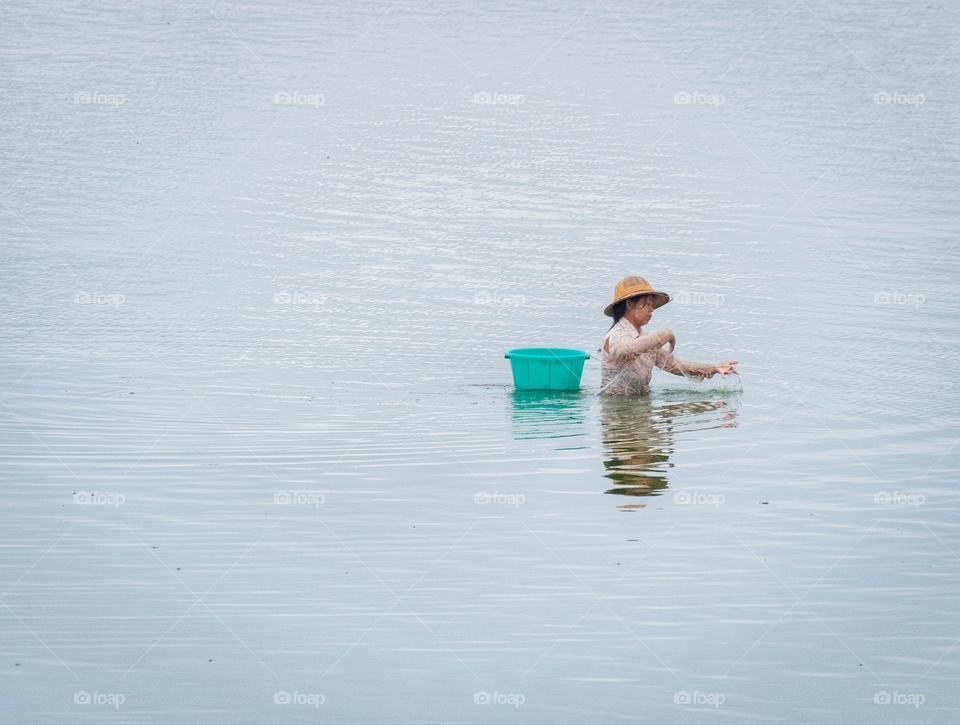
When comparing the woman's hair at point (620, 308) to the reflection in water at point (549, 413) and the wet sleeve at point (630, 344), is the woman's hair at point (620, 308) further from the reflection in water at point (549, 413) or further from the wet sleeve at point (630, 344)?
the reflection in water at point (549, 413)

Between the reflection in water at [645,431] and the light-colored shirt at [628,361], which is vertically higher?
the light-colored shirt at [628,361]

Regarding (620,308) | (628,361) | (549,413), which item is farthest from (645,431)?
(620,308)

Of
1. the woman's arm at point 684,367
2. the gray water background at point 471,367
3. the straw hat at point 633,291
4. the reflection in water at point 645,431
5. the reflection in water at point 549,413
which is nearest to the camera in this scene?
the gray water background at point 471,367

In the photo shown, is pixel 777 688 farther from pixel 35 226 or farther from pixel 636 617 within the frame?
pixel 35 226

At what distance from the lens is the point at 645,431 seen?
11.1 meters

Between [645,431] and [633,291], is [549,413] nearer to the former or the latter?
[645,431]

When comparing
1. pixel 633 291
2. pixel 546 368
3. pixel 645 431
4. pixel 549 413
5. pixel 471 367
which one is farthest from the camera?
pixel 471 367

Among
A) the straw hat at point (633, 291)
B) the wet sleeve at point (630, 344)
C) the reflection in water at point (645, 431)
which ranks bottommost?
the reflection in water at point (645, 431)

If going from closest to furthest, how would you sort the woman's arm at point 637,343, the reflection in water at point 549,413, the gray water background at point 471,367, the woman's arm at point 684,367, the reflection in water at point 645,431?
the gray water background at point 471,367 < the reflection in water at point 645,431 < the reflection in water at point 549,413 < the woman's arm at point 637,343 < the woman's arm at point 684,367

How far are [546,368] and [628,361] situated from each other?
24.0 inches

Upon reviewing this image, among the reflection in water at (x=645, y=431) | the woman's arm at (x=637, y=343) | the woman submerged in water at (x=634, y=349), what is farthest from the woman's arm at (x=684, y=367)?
the reflection in water at (x=645, y=431)

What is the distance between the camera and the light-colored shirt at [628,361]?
1211 centimetres

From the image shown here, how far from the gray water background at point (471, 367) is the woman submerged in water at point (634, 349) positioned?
0.92ft

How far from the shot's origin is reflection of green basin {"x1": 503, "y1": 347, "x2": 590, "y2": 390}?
1211 cm
